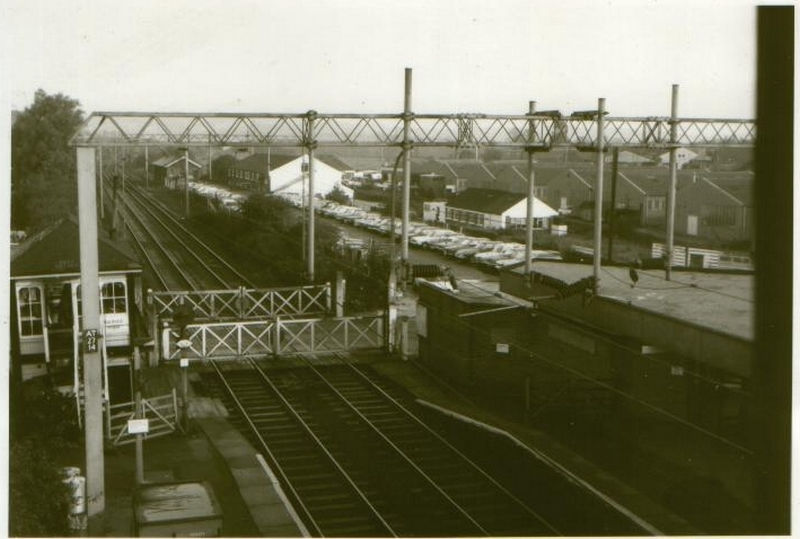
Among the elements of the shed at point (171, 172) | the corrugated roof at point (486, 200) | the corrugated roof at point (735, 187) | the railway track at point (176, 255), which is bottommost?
the railway track at point (176, 255)

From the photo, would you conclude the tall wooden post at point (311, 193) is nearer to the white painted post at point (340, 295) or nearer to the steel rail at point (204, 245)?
the white painted post at point (340, 295)

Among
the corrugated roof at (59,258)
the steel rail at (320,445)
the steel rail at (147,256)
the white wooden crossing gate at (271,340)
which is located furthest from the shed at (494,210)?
the corrugated roof at (59,258)

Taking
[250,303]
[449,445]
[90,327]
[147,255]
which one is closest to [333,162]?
[147,255]

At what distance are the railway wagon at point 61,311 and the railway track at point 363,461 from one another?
6.36 feet

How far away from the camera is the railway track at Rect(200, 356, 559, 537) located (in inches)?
375

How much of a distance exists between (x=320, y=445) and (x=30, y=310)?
4.75 metres

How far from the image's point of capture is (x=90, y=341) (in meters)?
9.34

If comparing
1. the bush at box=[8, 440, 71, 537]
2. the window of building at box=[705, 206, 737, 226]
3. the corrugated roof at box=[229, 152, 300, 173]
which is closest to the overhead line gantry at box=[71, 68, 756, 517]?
the bush at box=[8, 440, 71, 537]

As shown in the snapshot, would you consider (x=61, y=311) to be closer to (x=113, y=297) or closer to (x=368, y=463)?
(x=113, y=297)

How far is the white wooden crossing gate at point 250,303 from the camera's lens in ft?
61.5

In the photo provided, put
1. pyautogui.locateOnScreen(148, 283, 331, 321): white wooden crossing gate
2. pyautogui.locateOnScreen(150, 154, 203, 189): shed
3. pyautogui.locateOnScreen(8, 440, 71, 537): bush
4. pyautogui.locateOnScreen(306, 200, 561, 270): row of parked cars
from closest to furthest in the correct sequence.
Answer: pyautogui.locateOnScreen(8, 440, 71, 537): bush < pyautogui.locateOnScreen(148, 283, 331, 321): white wooden crossing gate < pyautogui.locateOnScreen(306, 200, 561, 270): row of parked cars < pyautogui.locateOnScreen(150, 154, 203, 189): shed

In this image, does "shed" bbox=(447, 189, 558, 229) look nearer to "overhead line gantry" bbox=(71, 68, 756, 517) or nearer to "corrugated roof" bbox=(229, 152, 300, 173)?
"corrugated roof" bbox=(229, 152, 300, 173)

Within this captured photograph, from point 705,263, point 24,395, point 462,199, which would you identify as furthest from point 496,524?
point 462,199

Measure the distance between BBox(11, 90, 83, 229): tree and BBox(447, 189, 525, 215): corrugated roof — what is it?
57.9 ft
